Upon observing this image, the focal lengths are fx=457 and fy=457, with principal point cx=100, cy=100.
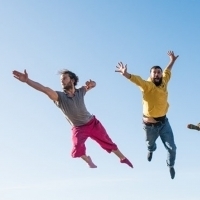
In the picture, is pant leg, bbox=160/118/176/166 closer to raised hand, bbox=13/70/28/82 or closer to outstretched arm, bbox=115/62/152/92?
outstretched arm, bbox=115/62/152/92

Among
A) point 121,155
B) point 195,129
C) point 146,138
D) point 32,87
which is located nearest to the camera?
point 32,87

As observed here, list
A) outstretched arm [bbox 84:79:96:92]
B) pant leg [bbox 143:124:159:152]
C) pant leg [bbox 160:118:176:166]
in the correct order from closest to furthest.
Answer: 1. outstretched arm [bbox 84:79:96:92]
2. pant leg [bbox 160:118:176:166]
3. pant leg [bbox 143:124:159:152]

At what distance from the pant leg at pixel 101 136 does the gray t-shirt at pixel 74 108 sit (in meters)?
0.31

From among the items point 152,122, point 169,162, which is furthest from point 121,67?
point 169,162

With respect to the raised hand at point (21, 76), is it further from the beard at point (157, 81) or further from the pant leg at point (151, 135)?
the pant leg at point (151, 135)

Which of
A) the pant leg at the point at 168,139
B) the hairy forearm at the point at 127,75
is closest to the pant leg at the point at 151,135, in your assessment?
the pant leg at the point at 168,139

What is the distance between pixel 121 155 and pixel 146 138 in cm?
143

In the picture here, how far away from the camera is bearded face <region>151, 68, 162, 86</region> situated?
524 inches

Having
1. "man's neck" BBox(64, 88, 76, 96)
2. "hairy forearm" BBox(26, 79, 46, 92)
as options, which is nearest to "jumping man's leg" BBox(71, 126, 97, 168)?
"man's neck" BBox(64, 88, 76, 96)

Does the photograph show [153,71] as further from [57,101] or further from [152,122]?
[57,101]

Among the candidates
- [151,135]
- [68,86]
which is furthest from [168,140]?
[68,86]

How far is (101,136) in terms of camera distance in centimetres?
1295

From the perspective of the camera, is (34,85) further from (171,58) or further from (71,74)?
(171,58)

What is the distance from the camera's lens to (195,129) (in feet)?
40.8
